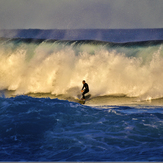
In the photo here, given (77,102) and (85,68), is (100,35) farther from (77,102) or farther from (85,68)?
(77,102)

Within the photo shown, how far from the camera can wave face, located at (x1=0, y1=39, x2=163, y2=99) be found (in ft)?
52.7

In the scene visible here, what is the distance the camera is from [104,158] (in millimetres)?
6609

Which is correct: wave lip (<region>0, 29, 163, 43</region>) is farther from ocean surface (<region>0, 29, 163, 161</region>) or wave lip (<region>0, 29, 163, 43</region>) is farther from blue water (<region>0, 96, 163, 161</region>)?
blue water (<region>0, 96, 163, 161</region>)

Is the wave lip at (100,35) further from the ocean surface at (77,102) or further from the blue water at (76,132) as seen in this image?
the blue water at (76,132)

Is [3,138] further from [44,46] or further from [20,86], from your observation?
[44,46]

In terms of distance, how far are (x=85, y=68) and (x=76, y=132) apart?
950 centimetres

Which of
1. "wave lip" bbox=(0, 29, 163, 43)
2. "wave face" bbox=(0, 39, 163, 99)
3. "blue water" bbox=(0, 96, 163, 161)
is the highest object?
"wave lip" bbox=(0, 29, 163, 43)

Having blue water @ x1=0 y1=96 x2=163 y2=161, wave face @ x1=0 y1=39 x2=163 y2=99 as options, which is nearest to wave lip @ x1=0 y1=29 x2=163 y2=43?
wave face @ x1=0 y1=39 x2=163 y2=99

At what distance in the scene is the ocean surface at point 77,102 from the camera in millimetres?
7395

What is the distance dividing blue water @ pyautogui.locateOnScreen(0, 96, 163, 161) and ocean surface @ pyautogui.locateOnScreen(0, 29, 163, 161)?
26mm

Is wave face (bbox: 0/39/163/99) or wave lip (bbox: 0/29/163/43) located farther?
wave lip (bbox: 0/29/163/43)

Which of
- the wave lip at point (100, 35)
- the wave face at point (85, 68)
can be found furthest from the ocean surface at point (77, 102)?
the wave lip at point (100, 35)

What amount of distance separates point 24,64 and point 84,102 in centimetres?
767

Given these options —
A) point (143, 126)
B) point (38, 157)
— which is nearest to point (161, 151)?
point (143, 126)
